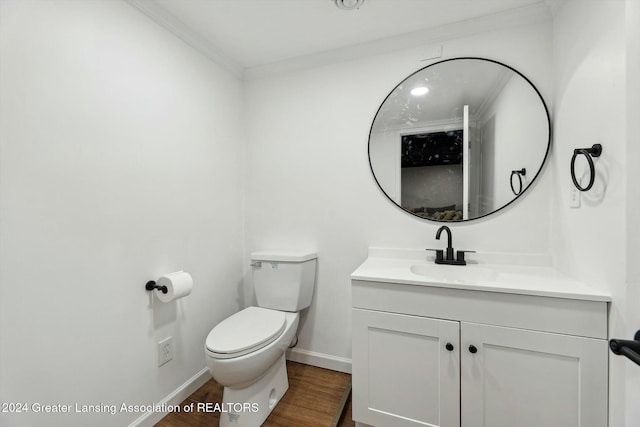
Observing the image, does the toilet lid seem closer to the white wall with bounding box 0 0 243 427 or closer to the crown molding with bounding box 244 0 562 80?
the white wall with bounding box 0 0 243 427

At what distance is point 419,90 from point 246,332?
172 cm

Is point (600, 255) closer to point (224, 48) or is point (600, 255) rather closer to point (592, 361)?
point (592, 361)

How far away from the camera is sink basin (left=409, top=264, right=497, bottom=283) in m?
1.44

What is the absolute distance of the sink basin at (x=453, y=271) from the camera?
4.73 feet

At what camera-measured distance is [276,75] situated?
6.57 ft

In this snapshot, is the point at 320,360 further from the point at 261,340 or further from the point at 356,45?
the point at 356,45

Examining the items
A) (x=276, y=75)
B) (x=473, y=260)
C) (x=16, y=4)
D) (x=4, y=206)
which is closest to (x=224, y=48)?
(x=276, y=75)

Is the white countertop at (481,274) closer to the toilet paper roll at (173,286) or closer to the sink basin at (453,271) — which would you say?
the sink basin at (453,271)

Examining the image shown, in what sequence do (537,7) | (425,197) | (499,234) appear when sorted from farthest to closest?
(425,197) → (499,234) → (537,7)

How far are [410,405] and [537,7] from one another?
2113mm

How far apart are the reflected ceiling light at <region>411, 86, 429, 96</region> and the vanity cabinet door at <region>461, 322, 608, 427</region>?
131 cm

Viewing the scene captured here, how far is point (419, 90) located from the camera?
1.64 metres

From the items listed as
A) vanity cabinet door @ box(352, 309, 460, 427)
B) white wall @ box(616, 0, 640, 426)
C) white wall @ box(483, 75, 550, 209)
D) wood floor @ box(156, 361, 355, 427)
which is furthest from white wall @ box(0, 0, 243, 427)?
white wall @ box(616, 0, 640, 426)


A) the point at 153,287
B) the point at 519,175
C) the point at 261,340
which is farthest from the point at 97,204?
the point at 519,175
